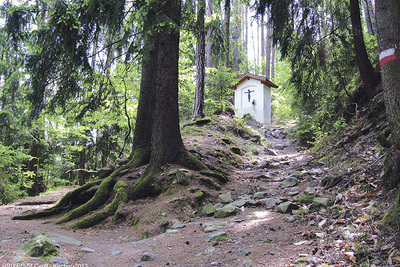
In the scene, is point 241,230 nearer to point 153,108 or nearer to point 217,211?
point 217,211

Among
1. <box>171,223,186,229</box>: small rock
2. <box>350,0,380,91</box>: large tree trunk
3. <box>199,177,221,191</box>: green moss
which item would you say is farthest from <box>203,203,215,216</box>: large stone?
<box>350,0,380,91</box>: large tree trunk

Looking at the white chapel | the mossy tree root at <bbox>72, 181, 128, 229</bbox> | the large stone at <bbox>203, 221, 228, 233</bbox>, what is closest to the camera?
the large stone at <bbox>203, 221, 228, 233</bbox>

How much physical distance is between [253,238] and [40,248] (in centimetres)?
262

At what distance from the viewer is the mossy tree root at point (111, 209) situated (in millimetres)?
5389

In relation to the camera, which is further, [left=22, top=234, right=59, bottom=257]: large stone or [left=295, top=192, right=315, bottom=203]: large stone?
[left=295, top=192, right=315, bottom=203]: large stone

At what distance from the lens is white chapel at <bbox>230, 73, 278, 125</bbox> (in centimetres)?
2205

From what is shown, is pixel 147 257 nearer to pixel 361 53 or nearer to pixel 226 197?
pixel 226 197

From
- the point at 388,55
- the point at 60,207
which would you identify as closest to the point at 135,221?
the point at 60,207

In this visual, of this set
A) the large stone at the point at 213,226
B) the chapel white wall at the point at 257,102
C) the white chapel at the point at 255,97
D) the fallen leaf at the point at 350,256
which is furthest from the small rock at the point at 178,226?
the chapel white wall at the point at 257,102

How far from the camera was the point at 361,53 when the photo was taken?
6.75 meters

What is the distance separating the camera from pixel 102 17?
5.67m

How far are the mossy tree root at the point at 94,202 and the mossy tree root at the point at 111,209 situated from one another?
30 centimetres

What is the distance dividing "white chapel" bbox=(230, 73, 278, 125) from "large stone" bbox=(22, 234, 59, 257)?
20.1m

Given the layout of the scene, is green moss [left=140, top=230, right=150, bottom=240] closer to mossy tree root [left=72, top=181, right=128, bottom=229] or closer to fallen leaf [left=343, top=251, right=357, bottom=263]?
mossy tree root [left=72, top=181, right=128, bottom=229]
